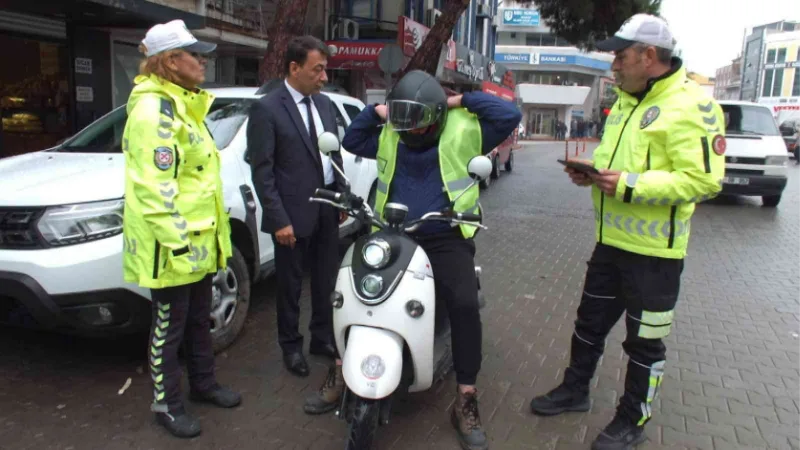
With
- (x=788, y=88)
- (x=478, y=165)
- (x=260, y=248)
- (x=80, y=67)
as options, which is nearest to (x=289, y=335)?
(x=260, y=248)

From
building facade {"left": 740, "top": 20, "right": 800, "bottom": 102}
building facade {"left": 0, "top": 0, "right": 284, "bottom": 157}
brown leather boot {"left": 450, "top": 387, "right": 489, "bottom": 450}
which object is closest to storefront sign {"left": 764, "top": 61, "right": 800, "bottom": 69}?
building facade {"left": 740, "top": 20, "right": 800, "bottom": 102}

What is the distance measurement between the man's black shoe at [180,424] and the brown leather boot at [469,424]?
133 cm

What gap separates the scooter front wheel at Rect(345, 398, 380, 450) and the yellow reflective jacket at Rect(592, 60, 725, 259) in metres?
1.42

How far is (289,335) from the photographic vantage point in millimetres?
4000

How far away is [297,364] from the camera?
3.97m

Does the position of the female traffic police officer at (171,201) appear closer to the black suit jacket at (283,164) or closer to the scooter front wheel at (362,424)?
the black suit jacket at (283,164)

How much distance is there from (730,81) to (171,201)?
143 m

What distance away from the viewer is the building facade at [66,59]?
948 cm

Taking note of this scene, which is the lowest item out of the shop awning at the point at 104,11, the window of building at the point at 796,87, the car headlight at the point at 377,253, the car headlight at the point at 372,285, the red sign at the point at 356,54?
the car headlight at the point at 372,285

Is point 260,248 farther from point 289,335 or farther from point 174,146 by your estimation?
point 174,146

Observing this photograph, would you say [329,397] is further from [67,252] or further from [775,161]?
[775,161]

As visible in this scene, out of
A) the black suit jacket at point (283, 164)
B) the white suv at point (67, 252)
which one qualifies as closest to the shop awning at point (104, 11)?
the white suv at point (67, 252)

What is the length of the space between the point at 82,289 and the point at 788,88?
9350 cm

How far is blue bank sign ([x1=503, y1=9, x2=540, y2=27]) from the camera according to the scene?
212 feet
